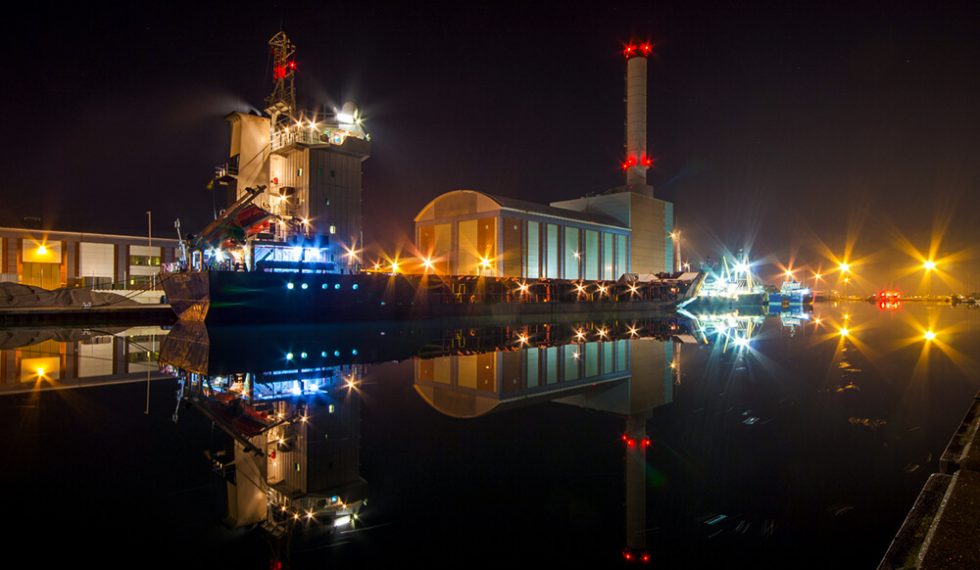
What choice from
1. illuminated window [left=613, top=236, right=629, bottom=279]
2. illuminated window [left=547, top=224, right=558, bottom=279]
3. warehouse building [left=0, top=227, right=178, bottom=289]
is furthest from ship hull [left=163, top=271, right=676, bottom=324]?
warehouse building [left=0, top=227, right=178, bottom=289]

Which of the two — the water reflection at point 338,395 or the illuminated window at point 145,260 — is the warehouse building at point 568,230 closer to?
the illuminated window at point 145,260

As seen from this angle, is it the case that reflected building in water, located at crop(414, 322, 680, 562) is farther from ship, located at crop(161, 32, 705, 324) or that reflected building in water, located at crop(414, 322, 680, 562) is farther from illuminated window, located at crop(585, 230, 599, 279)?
illuminated window, located at crop(585, 230, 599, 279)

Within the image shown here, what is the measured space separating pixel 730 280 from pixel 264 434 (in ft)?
222

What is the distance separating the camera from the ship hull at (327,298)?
947 inches

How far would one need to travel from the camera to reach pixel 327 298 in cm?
2733

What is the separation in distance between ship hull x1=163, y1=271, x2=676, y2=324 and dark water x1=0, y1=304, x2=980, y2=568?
14511mm

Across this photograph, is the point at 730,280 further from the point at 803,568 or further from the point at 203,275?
the point at 803,568

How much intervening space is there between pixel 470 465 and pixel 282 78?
35.5 m

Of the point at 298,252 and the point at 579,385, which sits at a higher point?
the point at 298,252

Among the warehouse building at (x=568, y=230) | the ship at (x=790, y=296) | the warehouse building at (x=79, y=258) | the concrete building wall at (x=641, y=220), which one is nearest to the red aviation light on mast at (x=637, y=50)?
the warehouse building at (x=568, y=230)

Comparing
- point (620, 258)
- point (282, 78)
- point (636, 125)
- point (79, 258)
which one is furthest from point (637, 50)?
point (79, 258)

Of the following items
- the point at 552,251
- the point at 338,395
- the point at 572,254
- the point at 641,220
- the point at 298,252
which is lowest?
the point at 338,395

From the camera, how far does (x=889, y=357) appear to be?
13055 millimetres

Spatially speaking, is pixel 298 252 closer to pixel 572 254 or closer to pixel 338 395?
pixel 338 395
